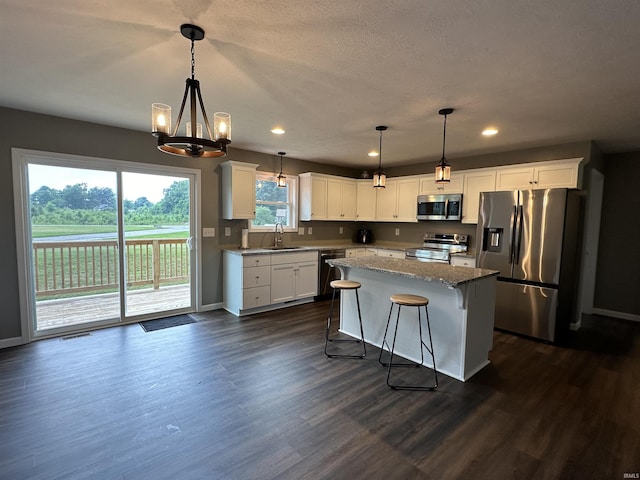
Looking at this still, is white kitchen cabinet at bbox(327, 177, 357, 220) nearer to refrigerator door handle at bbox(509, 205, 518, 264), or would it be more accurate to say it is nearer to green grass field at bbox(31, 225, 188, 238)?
refrigerator door handle at bbox(509, 205, 518, 264)

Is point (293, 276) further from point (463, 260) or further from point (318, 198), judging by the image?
point (463, 260)

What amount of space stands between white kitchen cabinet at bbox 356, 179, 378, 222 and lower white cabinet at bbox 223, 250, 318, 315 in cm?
155

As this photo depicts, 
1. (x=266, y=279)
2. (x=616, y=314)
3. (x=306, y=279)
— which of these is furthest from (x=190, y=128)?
(x=616, y=314)

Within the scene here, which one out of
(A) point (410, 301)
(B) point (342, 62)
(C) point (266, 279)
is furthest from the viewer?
(C) point (266, 279)

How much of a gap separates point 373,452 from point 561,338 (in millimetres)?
3136

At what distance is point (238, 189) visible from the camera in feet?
15.0

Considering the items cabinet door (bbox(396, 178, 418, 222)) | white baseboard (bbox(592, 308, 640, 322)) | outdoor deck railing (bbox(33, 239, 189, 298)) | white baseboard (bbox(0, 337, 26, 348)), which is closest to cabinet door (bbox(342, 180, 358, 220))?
cabinet door (bbox(396, 178, 418, 222))

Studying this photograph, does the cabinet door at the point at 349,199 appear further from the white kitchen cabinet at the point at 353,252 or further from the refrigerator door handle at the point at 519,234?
the refrigerator door handle at the point at 519,234

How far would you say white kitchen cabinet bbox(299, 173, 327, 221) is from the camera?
217 inches

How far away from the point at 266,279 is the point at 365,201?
2.69m

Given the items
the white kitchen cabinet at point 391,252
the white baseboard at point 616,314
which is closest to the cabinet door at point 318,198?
the white kitchen cabinet at point 391,252

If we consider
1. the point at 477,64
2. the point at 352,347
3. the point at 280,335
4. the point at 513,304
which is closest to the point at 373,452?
the point at 352,347

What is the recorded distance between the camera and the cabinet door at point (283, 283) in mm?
4695

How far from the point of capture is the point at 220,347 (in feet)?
11.0
